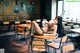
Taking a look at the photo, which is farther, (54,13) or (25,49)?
(54,13)

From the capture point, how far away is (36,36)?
5.28 m

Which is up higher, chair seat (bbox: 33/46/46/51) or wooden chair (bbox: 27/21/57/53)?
wooden chair (bbox: 27/21/57/53)

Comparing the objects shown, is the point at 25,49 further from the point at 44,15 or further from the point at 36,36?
the point at 44,15

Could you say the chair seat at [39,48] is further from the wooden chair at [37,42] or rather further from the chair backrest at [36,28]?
the chair backrest at [36,28]

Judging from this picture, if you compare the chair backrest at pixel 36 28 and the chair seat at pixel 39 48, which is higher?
the chair backrest at pixel 36 28

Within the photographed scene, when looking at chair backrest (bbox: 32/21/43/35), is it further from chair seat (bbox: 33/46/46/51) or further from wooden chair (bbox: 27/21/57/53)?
chair seat (bbox: 33/46/46/51)

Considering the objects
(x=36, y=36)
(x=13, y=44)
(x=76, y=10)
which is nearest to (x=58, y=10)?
(x=76, y=10)

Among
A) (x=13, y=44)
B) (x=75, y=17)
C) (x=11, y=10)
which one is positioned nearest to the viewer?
(x=13, y=44)

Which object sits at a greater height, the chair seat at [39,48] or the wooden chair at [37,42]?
the wooden chair at [37,42]

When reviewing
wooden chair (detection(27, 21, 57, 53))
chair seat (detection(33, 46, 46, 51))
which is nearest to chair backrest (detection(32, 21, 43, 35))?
wooden chair (detection(27, 21, 57, 53))

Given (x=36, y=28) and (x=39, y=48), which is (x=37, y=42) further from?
(x=36, y=28)

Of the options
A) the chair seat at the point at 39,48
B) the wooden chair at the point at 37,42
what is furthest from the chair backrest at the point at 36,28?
the chair seat at the point at 39,48

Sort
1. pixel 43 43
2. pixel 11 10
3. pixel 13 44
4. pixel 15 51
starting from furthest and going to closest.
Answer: pixel 11 10
pixel 13 44
pixel 15 51
pixel 43 43

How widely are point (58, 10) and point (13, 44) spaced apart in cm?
409
